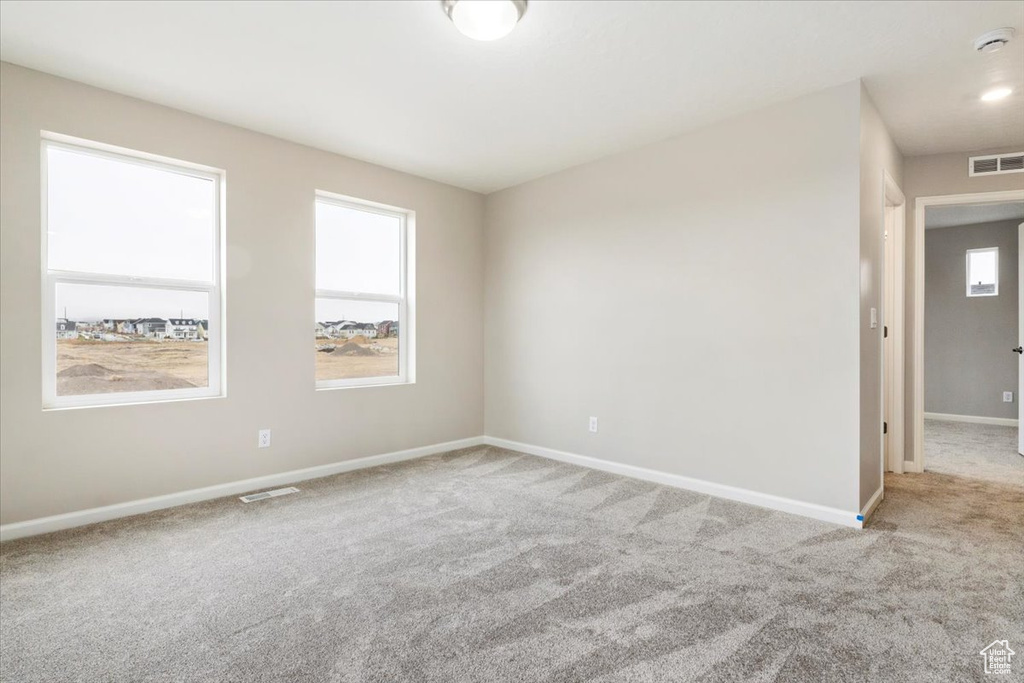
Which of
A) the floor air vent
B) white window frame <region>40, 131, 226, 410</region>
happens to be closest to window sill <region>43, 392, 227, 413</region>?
white window frame <region>40, 131, 226, 410</region>

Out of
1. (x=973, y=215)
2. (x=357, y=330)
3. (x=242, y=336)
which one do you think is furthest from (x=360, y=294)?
(x=973, y=215)

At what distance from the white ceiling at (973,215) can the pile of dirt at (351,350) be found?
6212mm

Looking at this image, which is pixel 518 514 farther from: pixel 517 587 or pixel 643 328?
pixel 643 328

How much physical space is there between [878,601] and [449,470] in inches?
115

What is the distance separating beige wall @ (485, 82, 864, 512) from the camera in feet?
9.74

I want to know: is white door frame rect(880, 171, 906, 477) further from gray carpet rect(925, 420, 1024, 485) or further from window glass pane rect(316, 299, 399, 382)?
window glass pane rect(316, 299, 399, 382)

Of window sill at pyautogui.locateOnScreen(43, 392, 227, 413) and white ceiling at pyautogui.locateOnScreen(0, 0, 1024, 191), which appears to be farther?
window sill at pyautogui.locateOnScreen(43, 392, 227, 413)

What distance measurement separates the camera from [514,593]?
2131 mm

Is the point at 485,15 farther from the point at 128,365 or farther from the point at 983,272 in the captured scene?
the point at 983,272

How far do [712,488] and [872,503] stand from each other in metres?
0.95

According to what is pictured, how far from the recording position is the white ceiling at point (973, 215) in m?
5.55
